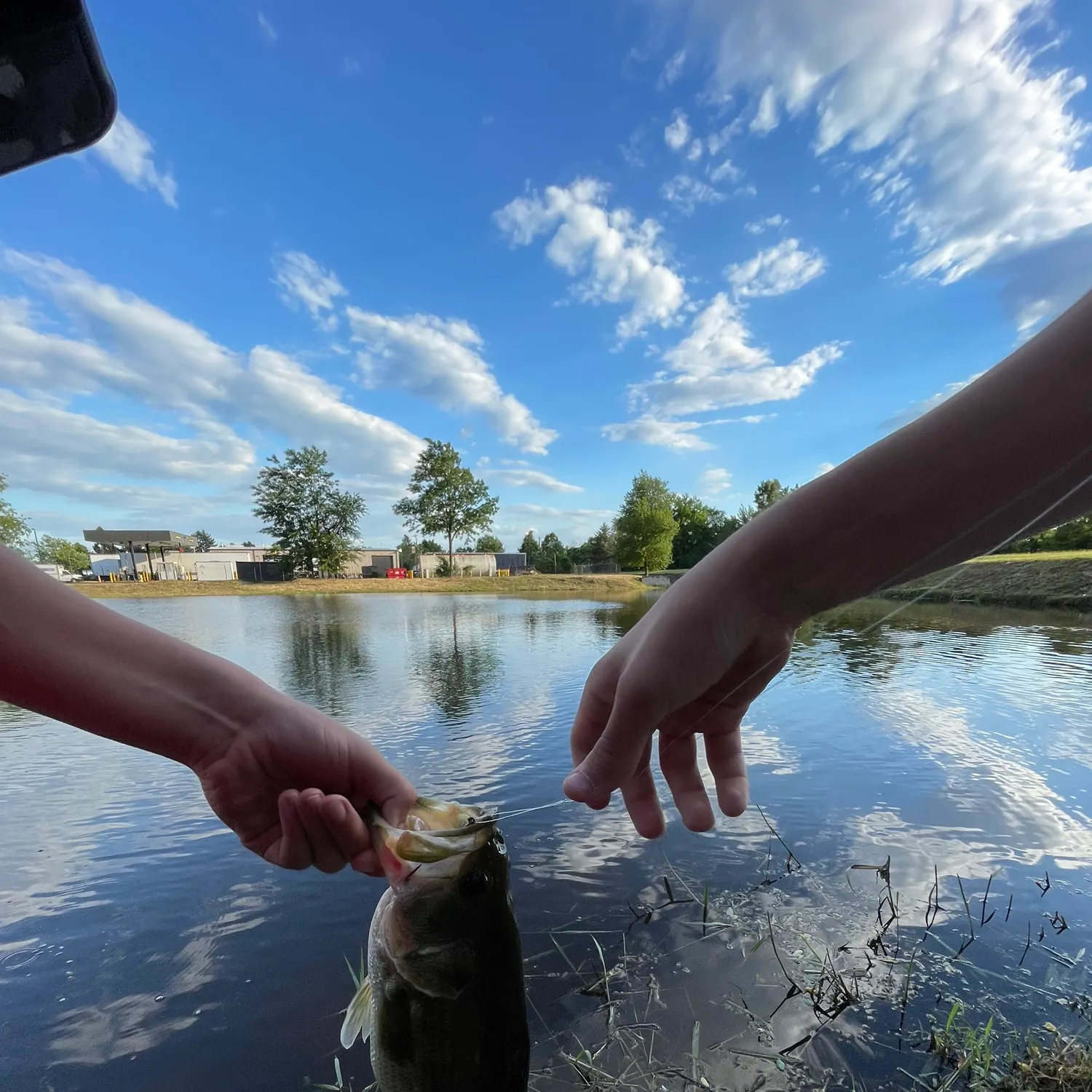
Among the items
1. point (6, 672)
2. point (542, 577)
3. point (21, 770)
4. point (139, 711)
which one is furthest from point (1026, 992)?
point (542, 577)

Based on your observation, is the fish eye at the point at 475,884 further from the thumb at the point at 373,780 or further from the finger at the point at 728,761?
the finger at the point at 728,761

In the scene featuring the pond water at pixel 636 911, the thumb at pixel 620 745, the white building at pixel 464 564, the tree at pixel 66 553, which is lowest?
the pond water at pixel 636 911

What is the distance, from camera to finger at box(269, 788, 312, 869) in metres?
1.87

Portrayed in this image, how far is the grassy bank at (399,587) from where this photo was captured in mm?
45281

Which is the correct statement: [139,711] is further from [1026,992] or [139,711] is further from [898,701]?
[898,701]

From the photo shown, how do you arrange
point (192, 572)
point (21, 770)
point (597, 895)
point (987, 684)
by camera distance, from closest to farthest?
point (597, 895) → point (21, 770) → point (987, 684) → point (192, 572)

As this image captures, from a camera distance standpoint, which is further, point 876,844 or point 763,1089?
point 876,844

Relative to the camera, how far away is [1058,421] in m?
1.27

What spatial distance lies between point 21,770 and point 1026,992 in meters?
11.2

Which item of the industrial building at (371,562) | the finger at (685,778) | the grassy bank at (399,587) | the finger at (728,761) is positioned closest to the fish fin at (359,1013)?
the finger at (685,778)

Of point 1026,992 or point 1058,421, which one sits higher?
point 1058,421

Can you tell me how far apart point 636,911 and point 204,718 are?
12.9 feet

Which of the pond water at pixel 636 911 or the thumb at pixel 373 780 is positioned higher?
the thumb at pixel 373 780

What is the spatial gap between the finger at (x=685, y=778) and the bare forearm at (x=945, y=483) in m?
0.90
